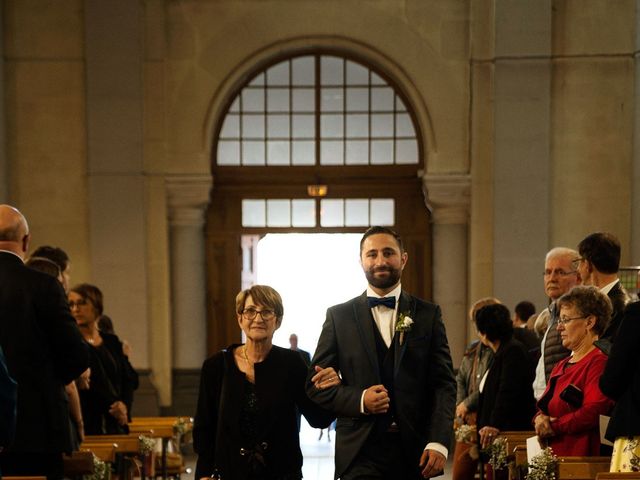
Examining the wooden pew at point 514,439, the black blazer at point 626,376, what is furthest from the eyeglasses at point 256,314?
the wooden pew at point 514,439

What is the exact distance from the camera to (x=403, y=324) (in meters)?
4.16

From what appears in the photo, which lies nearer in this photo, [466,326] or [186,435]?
[186,435]

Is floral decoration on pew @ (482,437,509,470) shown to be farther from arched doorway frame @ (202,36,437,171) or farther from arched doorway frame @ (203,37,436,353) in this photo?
arched doorway frame @ (202,36,437,171)

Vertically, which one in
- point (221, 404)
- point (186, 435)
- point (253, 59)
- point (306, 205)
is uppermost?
point (253, 59)

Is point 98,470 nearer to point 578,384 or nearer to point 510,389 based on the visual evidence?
point 578,384

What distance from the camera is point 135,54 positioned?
37.9 ft

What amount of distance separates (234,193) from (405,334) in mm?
8027

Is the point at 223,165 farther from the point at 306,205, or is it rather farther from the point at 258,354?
the point at 258,354

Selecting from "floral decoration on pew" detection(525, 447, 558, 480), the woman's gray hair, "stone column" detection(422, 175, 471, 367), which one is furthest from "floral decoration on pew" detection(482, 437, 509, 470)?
"stone column" detection(422, 175, 471, 367)

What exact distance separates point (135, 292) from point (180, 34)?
10.2ft

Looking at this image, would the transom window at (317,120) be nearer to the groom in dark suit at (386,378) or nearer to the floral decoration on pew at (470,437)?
the floral decoration on pew at (470,437)

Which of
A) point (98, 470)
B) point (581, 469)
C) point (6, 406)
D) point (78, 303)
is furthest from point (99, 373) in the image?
point (6, 406)

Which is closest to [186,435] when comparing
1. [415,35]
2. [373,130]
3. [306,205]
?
[306,205]

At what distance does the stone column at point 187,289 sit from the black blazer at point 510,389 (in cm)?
581
